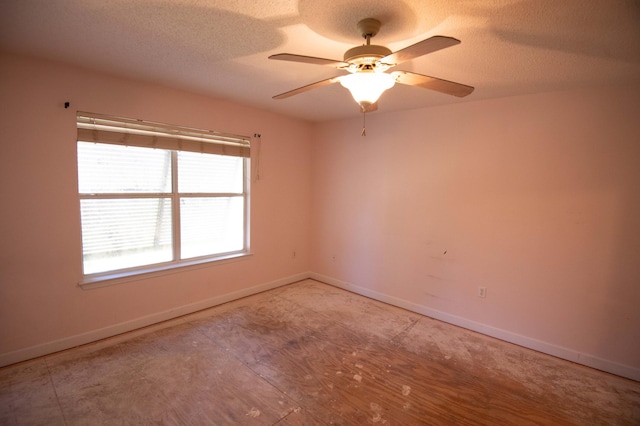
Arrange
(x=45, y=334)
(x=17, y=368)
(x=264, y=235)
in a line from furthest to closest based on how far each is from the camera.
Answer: (x=264, y=235), (x=45, y=334), (x=17, y=368)

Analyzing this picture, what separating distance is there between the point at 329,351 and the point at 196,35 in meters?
2.58

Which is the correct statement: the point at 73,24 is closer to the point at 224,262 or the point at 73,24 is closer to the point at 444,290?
the point at 224,262

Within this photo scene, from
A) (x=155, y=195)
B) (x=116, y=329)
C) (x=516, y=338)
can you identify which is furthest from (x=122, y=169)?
(x=516, y=338)

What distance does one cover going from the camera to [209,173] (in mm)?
3434

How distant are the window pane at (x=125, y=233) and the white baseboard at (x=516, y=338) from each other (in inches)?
97.6

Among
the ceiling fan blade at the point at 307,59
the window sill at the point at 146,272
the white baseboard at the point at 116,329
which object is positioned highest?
the ceiling fan blade at the point at 307,59

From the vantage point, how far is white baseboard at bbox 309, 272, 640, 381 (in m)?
2.43

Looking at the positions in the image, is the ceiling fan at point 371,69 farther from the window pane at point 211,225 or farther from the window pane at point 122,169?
the window pane at point 211,225

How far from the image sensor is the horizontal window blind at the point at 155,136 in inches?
100

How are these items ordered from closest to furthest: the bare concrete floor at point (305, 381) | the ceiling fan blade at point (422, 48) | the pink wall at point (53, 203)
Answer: the ceiling fan blade at point (422, 48) < the bare concrete floor at point (305, 381) < the pink wall at point (53, 203)

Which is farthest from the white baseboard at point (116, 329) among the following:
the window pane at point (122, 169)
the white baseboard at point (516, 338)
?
the white baseboard at point (516, 338)

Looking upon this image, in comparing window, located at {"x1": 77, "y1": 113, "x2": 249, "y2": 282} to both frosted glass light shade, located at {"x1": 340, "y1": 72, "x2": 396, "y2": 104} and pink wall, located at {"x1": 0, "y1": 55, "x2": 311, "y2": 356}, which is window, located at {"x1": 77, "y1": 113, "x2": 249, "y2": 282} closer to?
pink wall, located at {"x1": 0, "y1": 55, "x2": 311, "y2": 356}

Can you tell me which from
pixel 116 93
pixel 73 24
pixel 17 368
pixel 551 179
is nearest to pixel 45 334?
pixel 17 368

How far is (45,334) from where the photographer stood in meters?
2.43
